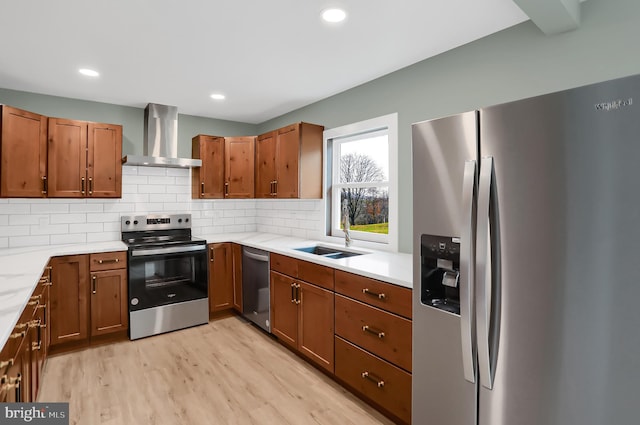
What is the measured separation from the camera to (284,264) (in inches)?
125

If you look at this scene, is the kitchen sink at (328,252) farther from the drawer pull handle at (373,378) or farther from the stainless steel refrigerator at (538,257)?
the stainless steel refrigerator at (538,257)

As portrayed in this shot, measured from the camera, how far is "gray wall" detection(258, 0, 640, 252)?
175 cm

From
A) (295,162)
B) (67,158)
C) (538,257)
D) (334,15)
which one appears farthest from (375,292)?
(67,158)

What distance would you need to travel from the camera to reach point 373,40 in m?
2.35

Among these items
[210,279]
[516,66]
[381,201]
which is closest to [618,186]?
[516,66]

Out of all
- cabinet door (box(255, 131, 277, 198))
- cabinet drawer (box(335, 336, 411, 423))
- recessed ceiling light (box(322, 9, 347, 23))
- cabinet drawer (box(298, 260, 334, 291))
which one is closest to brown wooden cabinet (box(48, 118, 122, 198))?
cabinet door (box(255, 131, 277, 198))

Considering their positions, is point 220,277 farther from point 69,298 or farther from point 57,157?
point 57,157

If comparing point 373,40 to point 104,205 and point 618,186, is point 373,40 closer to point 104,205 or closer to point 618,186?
point 618,186

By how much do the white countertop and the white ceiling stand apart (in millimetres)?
1571

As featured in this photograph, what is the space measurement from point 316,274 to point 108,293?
7.06 ft

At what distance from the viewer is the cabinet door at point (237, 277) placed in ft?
13.1

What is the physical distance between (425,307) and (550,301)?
57cm

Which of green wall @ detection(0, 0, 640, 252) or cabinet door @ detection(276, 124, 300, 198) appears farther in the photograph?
cabinet door @ detection(276, 124, 300, 198)

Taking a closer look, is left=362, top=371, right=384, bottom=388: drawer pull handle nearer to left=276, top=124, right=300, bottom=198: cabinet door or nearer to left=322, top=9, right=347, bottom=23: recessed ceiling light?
left=276, top=124, right=300, bottom=198: cabinet door
